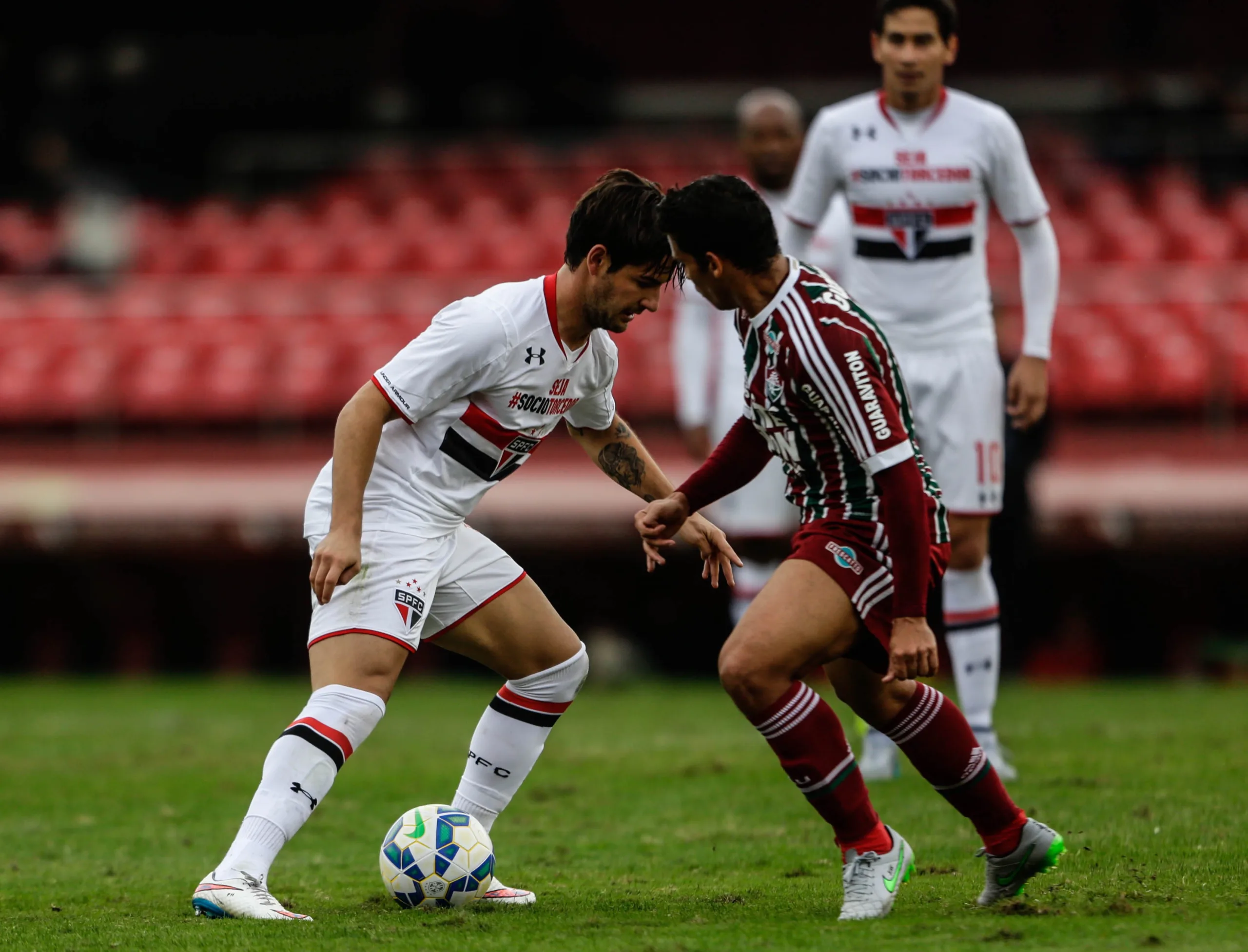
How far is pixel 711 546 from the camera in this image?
5.17 meters

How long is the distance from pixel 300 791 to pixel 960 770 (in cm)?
176

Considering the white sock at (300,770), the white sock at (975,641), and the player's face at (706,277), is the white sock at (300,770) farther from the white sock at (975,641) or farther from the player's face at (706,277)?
the white sock at (975,641)

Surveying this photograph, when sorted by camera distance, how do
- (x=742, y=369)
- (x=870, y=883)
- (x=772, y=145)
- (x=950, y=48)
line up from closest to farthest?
1. (x=870, y=883)
2. (x=950, y=48)
3. (x=772, y=145)
4. (x=742, y=369)

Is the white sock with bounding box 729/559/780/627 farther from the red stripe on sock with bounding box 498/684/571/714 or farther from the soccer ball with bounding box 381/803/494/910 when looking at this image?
the soccer ball with bounding box 381/803/494/910

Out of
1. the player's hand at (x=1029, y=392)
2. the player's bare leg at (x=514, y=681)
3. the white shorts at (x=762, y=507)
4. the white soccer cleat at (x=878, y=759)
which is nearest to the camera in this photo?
the player's bare leg at (x=514, y=681)

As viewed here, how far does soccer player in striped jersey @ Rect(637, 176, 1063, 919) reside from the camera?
14.4 feet

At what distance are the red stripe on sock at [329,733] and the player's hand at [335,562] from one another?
332 mm

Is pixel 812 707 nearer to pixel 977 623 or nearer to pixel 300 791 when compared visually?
pixel 300 791

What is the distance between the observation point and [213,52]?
2272cm

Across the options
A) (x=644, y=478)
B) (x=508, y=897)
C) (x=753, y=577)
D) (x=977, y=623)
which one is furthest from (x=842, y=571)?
(x=753, y=577)

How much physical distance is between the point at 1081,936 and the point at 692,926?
3.16ft

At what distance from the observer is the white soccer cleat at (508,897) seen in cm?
497

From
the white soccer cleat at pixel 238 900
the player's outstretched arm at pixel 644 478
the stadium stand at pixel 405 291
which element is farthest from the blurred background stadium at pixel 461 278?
the white soccer cleat at pixel 238 900

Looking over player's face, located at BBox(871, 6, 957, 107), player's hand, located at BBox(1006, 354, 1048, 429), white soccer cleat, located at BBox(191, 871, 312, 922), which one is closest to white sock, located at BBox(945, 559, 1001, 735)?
player's hand, located at BBox(1006, 354, 1048, 429)
